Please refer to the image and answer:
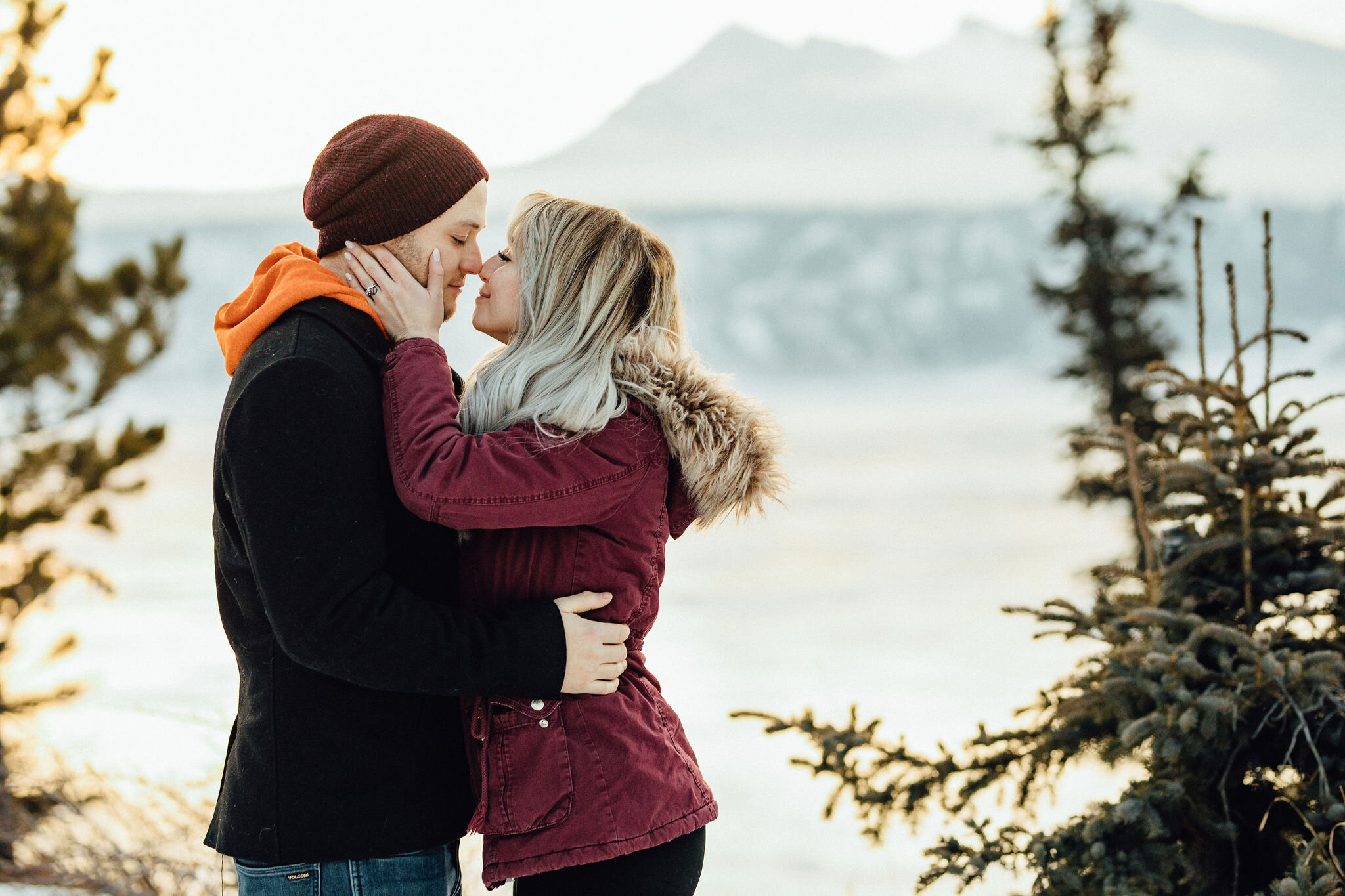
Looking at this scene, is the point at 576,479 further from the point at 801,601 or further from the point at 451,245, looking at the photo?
the point at 801,601

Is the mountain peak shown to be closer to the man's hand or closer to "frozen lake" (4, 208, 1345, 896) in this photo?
"frozen lake" (4, 208, 1345, 896)

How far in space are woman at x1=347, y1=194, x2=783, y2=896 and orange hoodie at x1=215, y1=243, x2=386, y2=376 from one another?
8 cm

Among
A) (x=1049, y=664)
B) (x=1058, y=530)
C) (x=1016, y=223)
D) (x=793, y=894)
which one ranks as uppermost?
(x=1016, y=223)

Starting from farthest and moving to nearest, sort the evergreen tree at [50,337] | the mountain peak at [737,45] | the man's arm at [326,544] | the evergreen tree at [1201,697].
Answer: the mountain peak at [737,45] < the evergreen tree at [50,337] < the evergreen tree at [1201,697] < the man's arm at [326,544]

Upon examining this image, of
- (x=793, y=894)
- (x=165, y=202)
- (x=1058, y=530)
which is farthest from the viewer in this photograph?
(x=165, y=202)

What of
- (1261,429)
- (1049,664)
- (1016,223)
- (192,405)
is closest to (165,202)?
(192,405)

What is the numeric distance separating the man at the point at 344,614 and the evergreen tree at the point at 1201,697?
55.3 inches

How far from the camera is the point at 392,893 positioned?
1.40m

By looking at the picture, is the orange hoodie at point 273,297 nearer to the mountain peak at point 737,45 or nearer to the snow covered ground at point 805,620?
the snow covered ground at point 805,620

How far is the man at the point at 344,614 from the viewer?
128cm

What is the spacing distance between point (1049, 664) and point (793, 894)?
19773mm

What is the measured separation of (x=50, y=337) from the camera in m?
6.17

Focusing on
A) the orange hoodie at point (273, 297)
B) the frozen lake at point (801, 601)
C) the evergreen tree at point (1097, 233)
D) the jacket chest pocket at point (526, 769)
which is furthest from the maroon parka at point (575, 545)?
the evergreen tree at point (1097, 233)

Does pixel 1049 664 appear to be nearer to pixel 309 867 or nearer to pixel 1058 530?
pixel 1058 530
